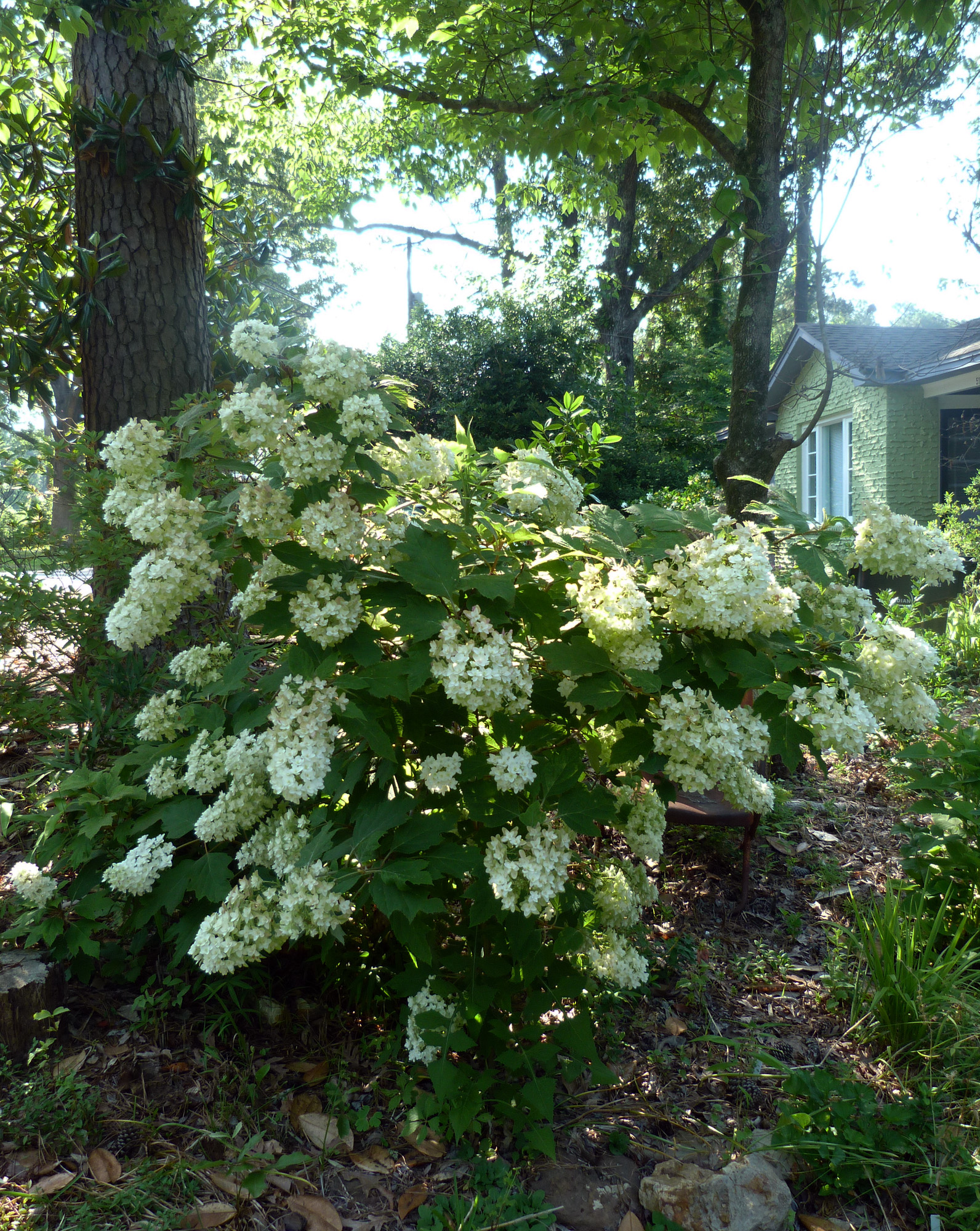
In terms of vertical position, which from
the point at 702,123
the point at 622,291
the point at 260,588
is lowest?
the point at 260,588

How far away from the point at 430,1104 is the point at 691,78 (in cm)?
447

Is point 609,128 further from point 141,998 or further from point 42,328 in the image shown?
point 141,998

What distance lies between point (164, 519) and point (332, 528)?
0.51 metres

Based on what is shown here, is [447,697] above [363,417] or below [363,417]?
below

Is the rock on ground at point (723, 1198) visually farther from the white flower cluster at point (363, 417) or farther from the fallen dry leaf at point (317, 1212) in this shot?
the white flower cluster at point (363, 417)

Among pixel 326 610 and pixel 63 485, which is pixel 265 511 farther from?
pixel 63 485

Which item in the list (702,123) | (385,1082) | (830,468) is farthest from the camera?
(830,468)

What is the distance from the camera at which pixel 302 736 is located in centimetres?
179

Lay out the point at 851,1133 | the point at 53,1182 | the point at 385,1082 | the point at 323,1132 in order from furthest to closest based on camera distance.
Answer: the point at 385,1082, the point at 323,1132, the point at 851,1133, the point at 53,1182

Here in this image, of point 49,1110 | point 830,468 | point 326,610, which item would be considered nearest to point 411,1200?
point 49,1110

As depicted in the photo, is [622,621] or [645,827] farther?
[645,827]

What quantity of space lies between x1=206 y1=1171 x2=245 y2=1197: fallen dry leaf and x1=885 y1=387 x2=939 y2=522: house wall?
43.2 ft

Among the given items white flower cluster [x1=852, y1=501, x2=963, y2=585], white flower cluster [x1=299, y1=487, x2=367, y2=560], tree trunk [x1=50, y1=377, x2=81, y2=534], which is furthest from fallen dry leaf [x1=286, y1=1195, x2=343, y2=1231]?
tree trunk [x1=50, y1=377, x2=81, y2=534]

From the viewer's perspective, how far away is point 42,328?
4301mm
